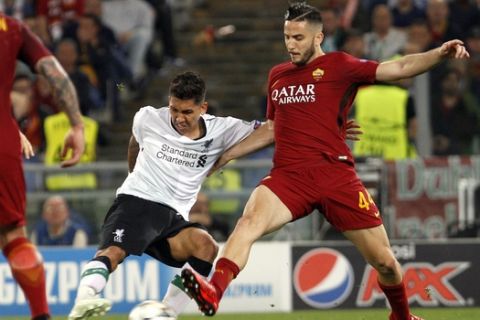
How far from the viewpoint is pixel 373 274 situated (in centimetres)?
1559

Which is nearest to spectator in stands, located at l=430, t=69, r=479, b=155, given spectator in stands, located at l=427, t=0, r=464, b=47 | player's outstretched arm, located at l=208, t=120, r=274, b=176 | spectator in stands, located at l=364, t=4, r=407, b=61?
spectator in stands, located at l=364, t=4, r=407, b=61

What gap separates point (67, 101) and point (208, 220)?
6431mm

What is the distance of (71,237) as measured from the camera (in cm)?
1636

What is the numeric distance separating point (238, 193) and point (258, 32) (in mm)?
5841

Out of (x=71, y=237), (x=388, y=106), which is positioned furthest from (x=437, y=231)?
(x=71, y=237)

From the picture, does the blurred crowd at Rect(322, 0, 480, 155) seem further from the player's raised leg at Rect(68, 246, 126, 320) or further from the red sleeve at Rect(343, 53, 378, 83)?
the player's raised leg at Rect(68, 246, 126, 320)

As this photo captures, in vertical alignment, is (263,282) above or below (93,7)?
below

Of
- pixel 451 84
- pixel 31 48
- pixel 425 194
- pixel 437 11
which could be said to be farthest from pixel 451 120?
pixel 31 48

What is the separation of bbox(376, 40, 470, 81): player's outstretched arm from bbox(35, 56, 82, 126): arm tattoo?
7.25ft

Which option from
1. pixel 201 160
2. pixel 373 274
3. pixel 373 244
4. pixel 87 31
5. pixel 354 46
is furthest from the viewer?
pixel 87 31

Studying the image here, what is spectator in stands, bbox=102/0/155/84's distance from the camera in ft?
67.4

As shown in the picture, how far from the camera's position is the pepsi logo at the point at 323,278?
15539 mm

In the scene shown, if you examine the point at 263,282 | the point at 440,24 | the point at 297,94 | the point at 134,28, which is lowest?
the point at 263,282

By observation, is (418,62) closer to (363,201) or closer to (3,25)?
(363,201)
